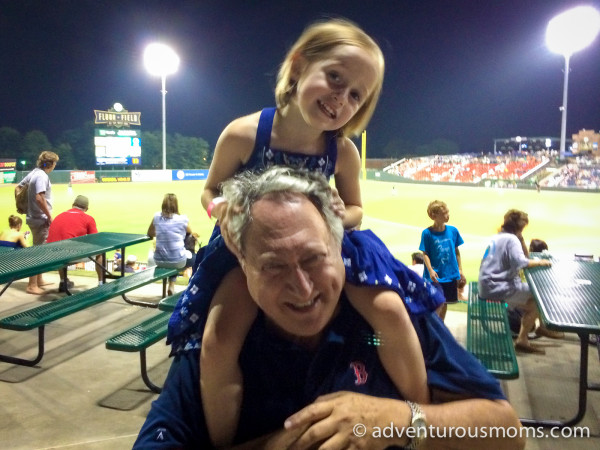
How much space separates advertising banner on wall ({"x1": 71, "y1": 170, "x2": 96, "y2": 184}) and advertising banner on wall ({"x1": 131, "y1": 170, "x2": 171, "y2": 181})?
2814 mm

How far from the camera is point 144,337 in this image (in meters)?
3.32

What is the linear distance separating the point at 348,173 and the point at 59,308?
9.61ft

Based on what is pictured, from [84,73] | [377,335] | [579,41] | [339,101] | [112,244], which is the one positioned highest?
[84,73]

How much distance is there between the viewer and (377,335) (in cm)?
120

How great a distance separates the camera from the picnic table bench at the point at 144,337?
3.21 metres

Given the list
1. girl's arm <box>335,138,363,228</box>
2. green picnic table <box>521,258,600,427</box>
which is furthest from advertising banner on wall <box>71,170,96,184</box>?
girl's arm <box>335,138,363,228</box>

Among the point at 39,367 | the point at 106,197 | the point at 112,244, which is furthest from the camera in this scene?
the point at 106,197

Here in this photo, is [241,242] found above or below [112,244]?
above

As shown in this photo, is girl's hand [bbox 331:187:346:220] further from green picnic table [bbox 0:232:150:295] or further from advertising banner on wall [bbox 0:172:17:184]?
advertising banner on wall [bbox 0:172:17:184]

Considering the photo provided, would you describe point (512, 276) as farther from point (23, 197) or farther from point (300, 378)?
point (23, 197)

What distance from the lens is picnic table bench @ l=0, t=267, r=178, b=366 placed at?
347cm

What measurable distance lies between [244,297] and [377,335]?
0.32 meters

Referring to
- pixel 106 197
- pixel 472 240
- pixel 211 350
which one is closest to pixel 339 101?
pixel 211 350

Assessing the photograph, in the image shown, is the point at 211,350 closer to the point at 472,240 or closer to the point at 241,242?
the point at 241,242
